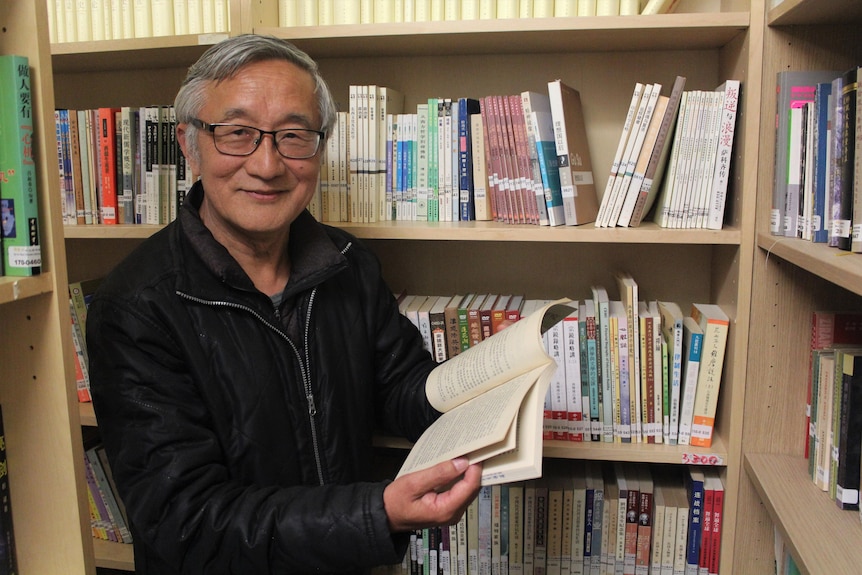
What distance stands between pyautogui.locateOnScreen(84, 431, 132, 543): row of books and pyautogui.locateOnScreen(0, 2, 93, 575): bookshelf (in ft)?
2.78

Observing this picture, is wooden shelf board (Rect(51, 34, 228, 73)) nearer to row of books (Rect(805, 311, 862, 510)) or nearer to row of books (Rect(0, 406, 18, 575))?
row of books (Rect(0, 406, 18, 575))

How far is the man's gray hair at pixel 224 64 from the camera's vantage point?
45.5 inches

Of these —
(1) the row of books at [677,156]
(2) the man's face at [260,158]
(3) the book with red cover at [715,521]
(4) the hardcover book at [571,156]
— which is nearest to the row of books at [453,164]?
(4) the hardcover book at [571,156]

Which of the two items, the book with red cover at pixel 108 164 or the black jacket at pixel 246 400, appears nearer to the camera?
the black jacket at pixel 246 400

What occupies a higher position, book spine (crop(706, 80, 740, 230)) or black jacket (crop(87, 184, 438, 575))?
book spine (crop(706, 80, 740, 230))

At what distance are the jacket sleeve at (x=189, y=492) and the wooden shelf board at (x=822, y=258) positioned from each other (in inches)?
26.7

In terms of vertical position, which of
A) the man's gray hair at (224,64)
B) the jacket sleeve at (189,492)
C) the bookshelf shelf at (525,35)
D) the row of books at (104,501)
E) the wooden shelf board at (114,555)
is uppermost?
the bookshelf shelf at (525,35)

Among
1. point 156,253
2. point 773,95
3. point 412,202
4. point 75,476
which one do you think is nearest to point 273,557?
point 75,476

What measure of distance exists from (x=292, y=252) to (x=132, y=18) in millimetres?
789

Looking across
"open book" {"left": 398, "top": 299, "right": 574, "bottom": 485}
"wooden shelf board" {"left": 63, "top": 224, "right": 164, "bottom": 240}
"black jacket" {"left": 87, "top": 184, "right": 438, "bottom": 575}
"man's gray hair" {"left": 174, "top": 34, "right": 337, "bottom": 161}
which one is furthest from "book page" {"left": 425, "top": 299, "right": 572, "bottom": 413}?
"wooden shelf board" {"left": 63, "top": 224, "right": 164, "bottom": 240}

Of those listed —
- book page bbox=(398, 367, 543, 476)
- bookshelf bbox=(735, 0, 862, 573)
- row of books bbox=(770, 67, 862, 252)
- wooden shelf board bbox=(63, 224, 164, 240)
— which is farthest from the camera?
wooden shelf board bbox=(63, 224, 164, 240)

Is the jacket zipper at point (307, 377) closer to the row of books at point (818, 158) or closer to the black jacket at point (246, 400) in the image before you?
the black jacket at point (246, 400)

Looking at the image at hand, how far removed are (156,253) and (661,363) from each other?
3.29 feet

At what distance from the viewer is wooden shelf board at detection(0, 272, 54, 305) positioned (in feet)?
2.50
